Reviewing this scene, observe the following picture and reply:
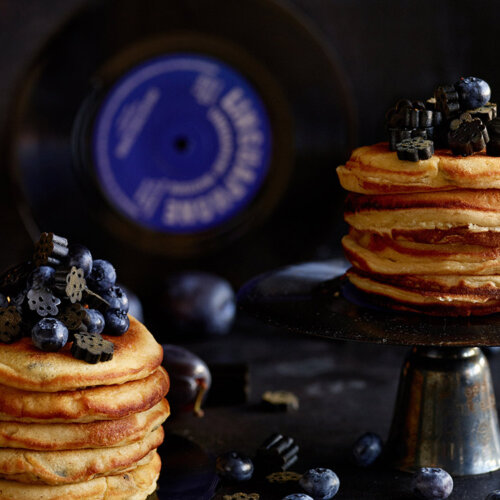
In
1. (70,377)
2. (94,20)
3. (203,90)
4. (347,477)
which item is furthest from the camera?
(203,90)

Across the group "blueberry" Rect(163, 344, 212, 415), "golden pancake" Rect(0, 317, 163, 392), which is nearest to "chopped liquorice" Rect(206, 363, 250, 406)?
"blueberry" Rect(163, 344, 212, 415)

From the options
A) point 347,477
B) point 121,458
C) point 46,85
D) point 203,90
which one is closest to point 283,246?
point 203,90

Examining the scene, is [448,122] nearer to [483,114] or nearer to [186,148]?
[483,114]

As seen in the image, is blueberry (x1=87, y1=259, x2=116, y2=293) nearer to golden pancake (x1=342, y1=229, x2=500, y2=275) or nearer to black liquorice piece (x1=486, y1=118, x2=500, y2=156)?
golden pancake (x1=342, y1=229, x2=500, y2=275)

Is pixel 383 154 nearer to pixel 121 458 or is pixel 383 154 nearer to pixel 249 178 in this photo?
pixel 121 458

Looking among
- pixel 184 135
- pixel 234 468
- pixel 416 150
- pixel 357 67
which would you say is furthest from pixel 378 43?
pixel 234 468
